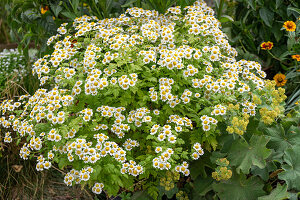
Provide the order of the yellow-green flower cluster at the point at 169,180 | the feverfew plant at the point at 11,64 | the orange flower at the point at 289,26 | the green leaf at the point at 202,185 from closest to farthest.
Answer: the yellow-green flower cluster at the point at 169,180 < the green leaf at the point at 202,185 < the orange flower at the point at 289,26 < the feverfew plant at the point at 11,64

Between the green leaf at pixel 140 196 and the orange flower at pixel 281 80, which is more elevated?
the orange flower at pixel 281 80

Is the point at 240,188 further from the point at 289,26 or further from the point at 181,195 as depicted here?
the point at 289,26

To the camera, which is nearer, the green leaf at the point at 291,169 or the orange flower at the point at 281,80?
the green leaf at the point at 291,169

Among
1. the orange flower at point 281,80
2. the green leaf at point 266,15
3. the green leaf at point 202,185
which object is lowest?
the green leaf at point 202,185

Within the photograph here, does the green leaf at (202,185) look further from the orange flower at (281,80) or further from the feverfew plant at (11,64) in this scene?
the feverfew plant at (11,64)

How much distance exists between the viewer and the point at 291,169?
2064mm

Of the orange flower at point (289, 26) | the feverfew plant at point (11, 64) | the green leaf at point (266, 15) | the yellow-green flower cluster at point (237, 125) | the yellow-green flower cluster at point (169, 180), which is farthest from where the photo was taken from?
the feverfew plant at point (11, 64)

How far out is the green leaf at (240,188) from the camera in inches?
84.7

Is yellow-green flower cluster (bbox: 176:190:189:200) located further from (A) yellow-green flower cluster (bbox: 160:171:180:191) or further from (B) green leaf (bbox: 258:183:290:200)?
(B) green leaf (bbox: 258:183:290:200)

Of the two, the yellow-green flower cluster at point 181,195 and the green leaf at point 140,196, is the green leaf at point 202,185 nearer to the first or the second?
the yellow-green flower cluster at point 181,195

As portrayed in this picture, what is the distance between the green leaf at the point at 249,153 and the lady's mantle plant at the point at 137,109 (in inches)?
4.7

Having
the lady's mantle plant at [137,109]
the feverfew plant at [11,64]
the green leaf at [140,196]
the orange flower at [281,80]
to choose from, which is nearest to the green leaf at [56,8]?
the lady's mantle plant at [137,109]

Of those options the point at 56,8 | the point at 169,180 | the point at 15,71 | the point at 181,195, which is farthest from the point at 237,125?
the point at 15,71

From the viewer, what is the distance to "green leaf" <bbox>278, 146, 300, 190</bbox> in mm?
2041
